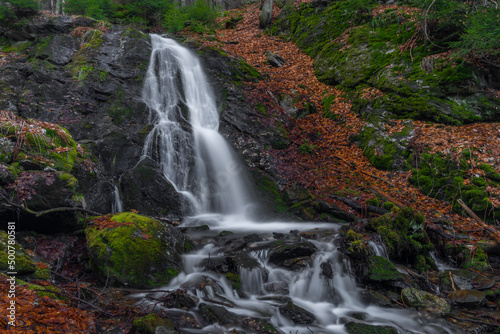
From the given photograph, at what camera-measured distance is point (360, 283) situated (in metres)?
4.99

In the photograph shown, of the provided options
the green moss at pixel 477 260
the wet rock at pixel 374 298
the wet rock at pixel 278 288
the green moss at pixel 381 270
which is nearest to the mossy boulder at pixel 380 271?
the green moss at pixel 381 270

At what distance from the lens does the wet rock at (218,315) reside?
3.72m

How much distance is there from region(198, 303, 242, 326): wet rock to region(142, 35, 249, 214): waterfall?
14.3 feet

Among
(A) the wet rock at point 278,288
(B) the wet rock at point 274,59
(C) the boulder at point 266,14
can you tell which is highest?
(C) the boulder at point 266,14

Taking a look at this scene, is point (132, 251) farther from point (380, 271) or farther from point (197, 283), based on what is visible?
point (380, 271)

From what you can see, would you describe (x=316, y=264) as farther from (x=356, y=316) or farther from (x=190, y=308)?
(x=190, y=308)

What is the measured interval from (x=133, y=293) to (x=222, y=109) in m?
7.98

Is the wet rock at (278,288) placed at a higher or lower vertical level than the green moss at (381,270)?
lower

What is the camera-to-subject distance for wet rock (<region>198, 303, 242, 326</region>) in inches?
147

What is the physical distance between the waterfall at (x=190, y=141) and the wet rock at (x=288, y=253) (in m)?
3.24

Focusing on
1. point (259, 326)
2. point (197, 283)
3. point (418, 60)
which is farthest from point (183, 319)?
point (418, 60)

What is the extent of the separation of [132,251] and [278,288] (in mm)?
2529

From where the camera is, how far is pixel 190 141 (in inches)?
370

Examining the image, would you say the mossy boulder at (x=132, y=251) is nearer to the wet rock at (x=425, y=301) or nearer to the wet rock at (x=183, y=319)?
the wet rock at (x=183, y=319)
